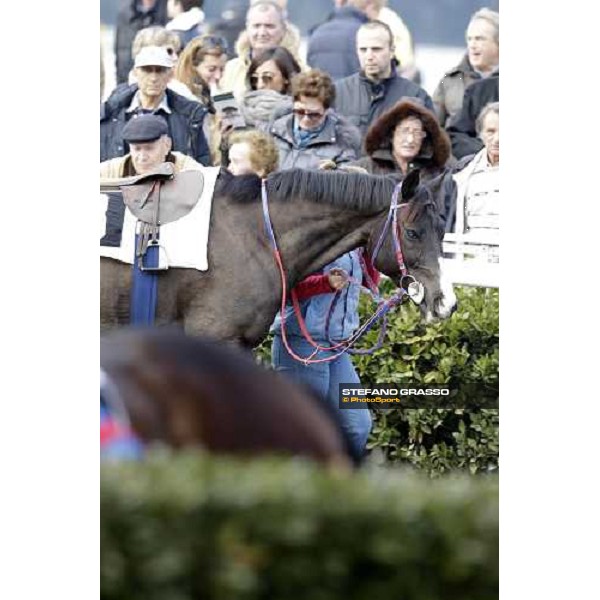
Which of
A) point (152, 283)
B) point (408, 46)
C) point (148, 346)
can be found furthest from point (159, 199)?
point (148, 346)

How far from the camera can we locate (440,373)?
24.6 feet

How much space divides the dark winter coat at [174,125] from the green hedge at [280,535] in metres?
3.28

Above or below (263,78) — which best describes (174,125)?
below

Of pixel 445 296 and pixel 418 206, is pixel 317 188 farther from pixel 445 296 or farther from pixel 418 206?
pixel 445 296

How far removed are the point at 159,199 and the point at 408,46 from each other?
141 centimetres

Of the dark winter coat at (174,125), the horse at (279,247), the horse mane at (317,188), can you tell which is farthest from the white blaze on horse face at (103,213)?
the horse mane at (317,188)

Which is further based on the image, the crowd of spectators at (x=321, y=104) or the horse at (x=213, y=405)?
the crowd of spectators at (x=321, y=104)

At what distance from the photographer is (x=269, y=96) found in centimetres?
723

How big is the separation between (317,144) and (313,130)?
7cm

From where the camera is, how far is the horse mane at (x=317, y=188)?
7145 millimetres

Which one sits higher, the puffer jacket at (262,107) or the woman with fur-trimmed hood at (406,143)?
the puffer jacket at (262,107)

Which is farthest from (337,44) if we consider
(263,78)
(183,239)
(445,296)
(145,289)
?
(145,289)

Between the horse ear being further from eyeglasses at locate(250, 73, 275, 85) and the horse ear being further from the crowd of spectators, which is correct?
eyeglasses at locate(250, 73, 275, 85)

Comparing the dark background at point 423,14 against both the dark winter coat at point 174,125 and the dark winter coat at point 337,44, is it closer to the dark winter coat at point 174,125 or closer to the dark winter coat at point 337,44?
the dark winter coat at point 337,44
